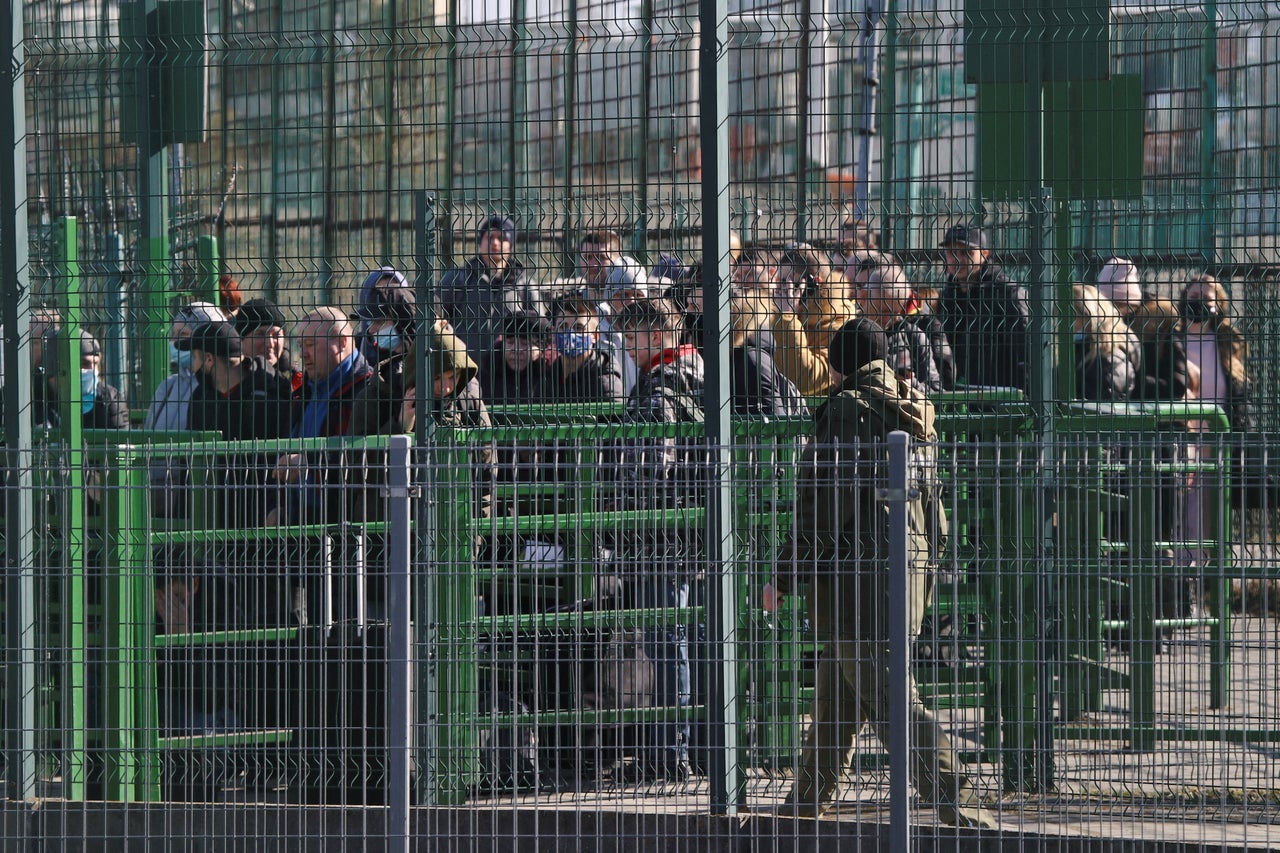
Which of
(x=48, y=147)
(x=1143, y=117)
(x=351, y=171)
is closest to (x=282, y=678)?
(x=351, y=171)

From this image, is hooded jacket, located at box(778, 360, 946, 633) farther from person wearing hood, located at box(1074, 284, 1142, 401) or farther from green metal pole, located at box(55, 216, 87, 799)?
green metal pole, located at box(55, 216, 87, 799)

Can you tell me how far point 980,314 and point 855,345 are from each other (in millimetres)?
560

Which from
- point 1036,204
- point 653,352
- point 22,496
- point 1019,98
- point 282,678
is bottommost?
point 282,678

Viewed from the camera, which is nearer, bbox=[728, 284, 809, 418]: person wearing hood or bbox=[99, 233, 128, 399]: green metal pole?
bbox=[728, 284, 809, 418]: person wearing hood

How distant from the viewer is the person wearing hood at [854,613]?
5.89 metres

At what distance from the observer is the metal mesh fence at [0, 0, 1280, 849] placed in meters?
6.03

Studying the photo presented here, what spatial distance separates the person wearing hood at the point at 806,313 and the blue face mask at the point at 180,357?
9.92 feet

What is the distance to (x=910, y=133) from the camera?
7523mm

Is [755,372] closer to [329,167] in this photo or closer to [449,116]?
[449,116]

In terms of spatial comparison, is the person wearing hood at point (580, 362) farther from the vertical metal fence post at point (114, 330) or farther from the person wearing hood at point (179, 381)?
the vertical metal fence post at point (114, 330)

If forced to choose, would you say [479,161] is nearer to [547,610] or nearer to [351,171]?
[351,171]

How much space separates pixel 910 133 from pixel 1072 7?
87 cm

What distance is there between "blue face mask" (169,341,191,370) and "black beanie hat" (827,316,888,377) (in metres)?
3.31

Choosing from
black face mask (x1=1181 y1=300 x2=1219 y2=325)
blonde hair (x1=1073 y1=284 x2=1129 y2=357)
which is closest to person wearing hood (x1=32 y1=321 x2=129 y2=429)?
blonde hair (x1=1073 y1=284 x2=1129 y2=357)
